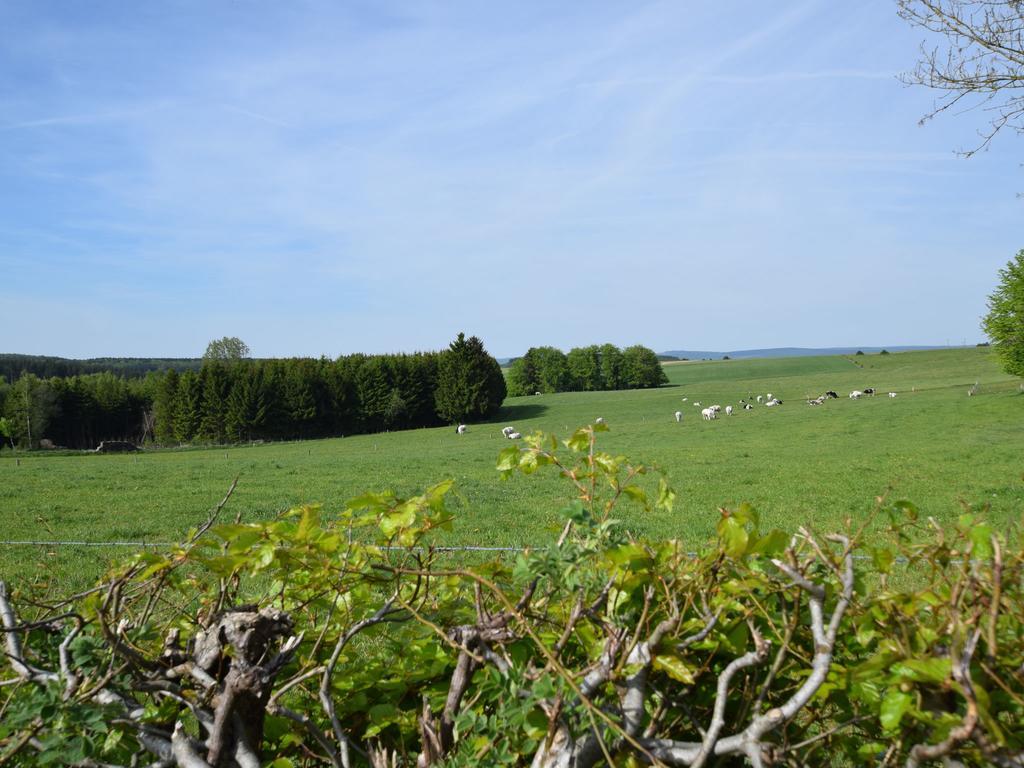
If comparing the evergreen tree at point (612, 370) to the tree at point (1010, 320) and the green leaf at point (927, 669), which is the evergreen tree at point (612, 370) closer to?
the tree at point (1010, 320)

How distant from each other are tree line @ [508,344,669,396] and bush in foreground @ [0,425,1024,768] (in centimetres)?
8937

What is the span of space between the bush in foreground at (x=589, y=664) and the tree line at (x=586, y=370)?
8937 centimetres

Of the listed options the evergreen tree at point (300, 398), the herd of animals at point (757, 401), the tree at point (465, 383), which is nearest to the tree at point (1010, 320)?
the herd of animals at point (757, 401)

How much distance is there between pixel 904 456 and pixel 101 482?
22866mm

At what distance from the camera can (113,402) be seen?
6869 cm

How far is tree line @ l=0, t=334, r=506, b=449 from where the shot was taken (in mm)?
60344

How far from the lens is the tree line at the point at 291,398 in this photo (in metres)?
60.3

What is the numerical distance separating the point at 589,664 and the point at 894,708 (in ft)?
1.92

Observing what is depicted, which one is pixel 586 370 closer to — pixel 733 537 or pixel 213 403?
pixel 213 403

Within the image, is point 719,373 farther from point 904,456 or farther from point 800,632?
point 800,632

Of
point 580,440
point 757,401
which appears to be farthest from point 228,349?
point 580,440

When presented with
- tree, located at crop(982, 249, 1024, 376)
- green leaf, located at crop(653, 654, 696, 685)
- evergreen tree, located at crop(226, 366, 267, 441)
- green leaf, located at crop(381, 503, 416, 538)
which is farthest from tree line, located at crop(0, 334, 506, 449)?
green leaf, located at crop(653, 654, 696, 685)

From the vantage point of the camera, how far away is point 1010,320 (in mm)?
33781

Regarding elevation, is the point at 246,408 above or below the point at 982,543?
below
